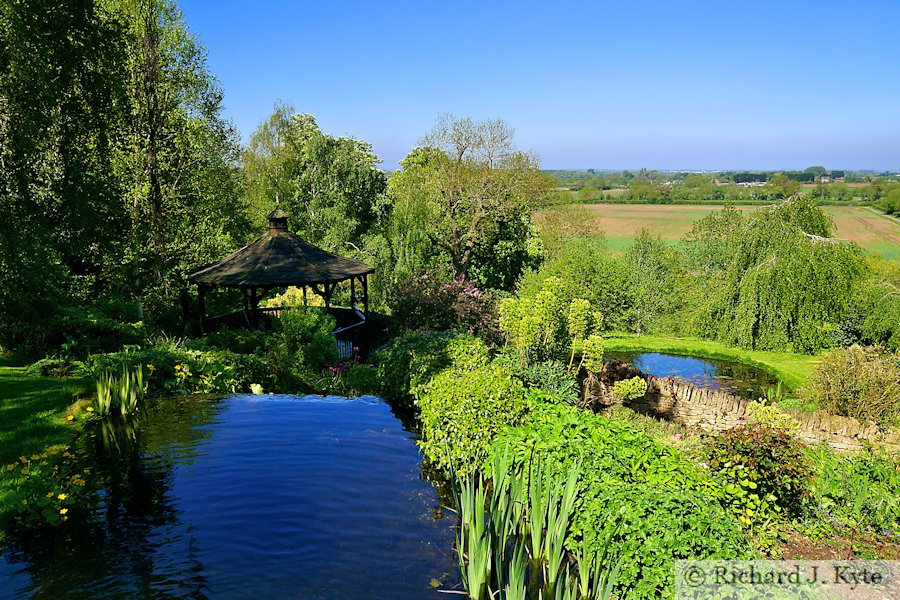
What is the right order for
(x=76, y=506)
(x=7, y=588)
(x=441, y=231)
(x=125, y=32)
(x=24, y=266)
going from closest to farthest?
(x=7, y=588), (x=76, y=506), (x=24, y=266), (x=125, y=32), (x=441, y=231)

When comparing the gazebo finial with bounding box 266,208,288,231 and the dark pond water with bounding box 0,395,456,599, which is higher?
the gazebo finial with bounding box 266,208,288,231

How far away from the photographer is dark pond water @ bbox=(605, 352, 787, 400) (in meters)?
16.7

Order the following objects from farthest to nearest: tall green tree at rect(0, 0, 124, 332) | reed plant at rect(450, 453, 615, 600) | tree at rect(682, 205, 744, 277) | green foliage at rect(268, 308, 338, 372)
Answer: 1. tree at rect(682, 205, 744, 277)
2. green foliage at rect(268, 308, 338, 372)
3. tall green tree at rect(0, 0, 124, 332)
4. reed plant at rect(450, 453, 615, 600)

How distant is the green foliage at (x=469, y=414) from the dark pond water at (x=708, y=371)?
1181cm

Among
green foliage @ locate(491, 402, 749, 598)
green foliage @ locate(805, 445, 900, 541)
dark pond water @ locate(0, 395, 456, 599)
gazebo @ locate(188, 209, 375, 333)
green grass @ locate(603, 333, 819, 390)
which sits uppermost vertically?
gazebo @ locate(188, 209, 375, 333)

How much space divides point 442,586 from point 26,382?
8.69m

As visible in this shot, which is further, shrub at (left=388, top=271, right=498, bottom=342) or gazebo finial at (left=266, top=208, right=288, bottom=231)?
shrub at (left=388, top=271, right=498, bottom=342)

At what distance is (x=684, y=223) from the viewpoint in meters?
76.7

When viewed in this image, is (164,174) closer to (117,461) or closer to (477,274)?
(117,461)

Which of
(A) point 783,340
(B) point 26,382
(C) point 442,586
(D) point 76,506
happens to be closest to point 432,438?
(C) point 442,586

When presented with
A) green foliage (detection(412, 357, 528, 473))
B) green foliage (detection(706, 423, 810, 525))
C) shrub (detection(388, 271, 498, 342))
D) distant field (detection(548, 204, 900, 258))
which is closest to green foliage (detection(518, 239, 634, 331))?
shrub (detection(388, 271, 498, 342))

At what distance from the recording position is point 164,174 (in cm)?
1889

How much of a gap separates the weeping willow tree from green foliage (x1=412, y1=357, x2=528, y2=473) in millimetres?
16530

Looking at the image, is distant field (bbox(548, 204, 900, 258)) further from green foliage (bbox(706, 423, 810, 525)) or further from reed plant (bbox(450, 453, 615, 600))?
reed plant (bbox(450, 453, 615, 600))
